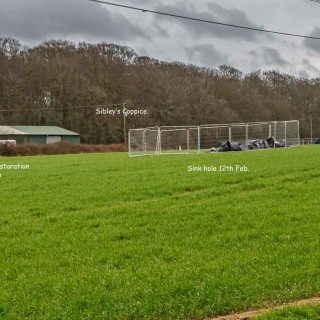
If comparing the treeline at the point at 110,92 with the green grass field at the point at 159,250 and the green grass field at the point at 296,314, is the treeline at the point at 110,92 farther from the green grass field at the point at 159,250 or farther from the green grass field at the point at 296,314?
the green grass field at the point at 296,314

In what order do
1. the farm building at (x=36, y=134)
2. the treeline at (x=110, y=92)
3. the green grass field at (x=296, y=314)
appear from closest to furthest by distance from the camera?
the green grass field at (x=296, y=314) → the farm building at (x=36, y=134) → the treeline at (x=110, y=92)

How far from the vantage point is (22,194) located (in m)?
15.9

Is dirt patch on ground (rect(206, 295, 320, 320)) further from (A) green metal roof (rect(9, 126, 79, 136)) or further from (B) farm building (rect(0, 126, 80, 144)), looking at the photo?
(A) green metal roof (rect(9, 126, 79, 136))

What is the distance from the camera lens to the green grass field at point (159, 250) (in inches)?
260

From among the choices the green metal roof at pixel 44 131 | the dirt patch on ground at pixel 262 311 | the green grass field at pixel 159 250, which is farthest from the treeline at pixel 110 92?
the dirt patch on ground at pixel 262 311

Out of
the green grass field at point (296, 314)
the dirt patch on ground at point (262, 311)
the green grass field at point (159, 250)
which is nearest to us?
the green grass field at point (296, 314)

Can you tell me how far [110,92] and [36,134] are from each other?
25830mm

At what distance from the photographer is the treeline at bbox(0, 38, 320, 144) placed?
100m

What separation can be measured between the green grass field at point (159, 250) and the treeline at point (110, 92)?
82876mm

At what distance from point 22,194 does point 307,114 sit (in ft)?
427

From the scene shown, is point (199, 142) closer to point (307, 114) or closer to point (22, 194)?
point (22, 194)

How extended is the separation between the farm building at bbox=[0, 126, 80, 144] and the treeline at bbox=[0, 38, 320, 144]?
8.21 metres

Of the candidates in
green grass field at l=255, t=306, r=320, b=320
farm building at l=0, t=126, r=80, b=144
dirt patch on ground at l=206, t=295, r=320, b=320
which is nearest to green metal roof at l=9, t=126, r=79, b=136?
farm building at l=0, t=126, r=80, b=144

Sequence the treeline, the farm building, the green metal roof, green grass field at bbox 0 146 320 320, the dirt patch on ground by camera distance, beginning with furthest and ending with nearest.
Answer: the treeline
the green metal roof
the farm building
green grass field at bbox 0 146 320 320
the dirt patch on ground
